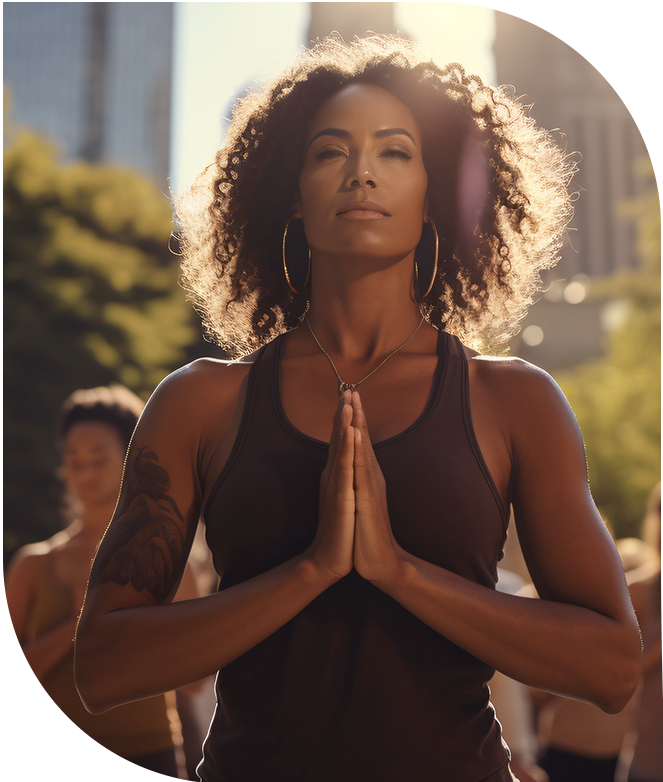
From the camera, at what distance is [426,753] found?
152 centimetres

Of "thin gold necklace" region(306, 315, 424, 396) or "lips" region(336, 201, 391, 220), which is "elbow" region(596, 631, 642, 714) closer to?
"thin gold necklace" region(306, 315, 424, 396)

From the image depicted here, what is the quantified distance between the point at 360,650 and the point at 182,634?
0.34 m

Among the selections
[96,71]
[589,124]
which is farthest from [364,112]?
[96,71]

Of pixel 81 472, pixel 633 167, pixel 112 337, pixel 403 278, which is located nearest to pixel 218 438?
pixel 403 278

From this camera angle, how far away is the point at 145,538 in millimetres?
1657

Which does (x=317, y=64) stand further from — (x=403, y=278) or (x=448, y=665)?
(x=448, y=665)

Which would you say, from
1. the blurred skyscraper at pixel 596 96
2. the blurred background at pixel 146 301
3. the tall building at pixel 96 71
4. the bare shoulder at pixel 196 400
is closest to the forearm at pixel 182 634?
the bare shoulder at pixel 196 400

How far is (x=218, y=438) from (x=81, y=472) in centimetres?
242

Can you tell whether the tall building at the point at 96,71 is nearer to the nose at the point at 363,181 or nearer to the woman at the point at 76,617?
the woman at the point at 76,617

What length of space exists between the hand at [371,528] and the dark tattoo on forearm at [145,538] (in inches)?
17.0

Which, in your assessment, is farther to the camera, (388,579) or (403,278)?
(403,278)

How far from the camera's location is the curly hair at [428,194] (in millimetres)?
2029

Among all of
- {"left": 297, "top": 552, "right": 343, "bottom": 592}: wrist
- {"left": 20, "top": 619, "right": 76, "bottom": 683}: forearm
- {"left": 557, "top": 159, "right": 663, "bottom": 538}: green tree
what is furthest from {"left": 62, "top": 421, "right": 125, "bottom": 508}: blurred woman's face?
{"left": 557, "top": 159, "right": 663, "bottom": 538}: green tree

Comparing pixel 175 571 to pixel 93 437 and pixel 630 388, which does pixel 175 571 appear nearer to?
pixel 93 437
